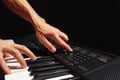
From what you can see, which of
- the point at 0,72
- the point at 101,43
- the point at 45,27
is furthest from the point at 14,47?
the point at 101,43

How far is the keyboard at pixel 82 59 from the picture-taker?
0.95 m

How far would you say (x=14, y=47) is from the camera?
0.98 m

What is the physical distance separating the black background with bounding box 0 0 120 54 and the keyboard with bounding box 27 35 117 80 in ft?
1.11

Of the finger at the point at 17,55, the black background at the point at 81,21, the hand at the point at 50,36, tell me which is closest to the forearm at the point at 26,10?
the hand at the point at 50,36

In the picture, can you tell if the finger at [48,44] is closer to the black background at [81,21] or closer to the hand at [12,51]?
the hand at [12,51]

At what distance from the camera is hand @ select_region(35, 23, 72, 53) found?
1136 mm

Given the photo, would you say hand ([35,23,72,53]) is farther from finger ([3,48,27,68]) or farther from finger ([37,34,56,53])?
finger ([3,48,27,68])

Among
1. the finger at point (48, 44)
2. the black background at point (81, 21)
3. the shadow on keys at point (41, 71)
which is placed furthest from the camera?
the black background at point (81, 21)

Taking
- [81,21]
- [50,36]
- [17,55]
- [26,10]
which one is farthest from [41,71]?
[81,21]

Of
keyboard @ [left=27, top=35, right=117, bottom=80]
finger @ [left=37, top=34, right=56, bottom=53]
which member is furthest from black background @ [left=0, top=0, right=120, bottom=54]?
finger @ [left=37, top=34, right=56, bottom=53]

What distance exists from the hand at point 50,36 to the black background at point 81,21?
38cm

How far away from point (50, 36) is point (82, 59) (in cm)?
20

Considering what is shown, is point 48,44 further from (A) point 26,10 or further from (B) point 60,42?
(A) point 26,10

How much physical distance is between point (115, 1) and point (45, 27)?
480 mm
